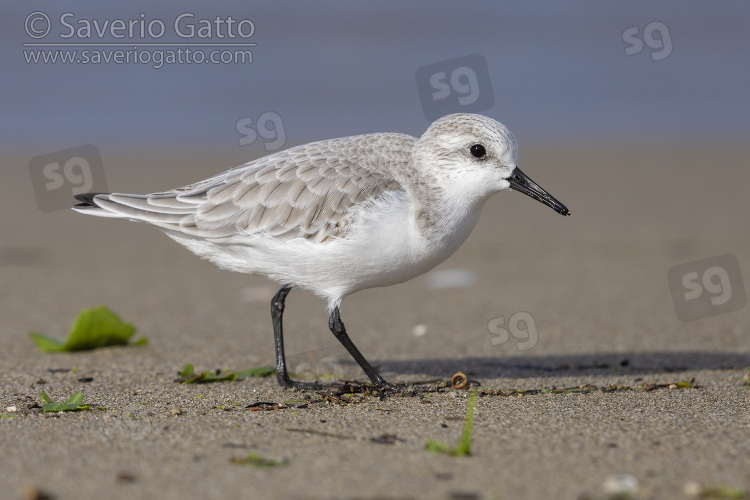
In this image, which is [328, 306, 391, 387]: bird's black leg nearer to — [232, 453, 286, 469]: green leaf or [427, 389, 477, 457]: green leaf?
[427, 389, 477, 457]: green leaf

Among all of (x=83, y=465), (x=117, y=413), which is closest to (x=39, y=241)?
(x=117, y=413)

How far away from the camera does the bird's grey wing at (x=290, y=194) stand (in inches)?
187

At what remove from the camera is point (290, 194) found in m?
4.87

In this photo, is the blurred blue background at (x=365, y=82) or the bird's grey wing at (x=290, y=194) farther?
the blurred blue background at (x=365, y=82)

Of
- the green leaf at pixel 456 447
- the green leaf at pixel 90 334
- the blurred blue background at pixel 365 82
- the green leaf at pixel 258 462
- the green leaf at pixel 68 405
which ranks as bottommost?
the green leaf at pixel 456 447

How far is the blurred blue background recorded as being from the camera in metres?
15.0

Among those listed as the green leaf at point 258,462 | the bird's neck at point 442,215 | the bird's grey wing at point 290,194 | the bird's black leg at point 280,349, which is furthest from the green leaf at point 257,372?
the green leaf at point 258,462

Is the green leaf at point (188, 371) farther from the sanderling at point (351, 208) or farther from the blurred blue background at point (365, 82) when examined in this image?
the blurred blue background at point (365, 82)

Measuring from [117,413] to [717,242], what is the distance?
6.98m

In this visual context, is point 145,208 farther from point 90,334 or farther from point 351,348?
point 351,348

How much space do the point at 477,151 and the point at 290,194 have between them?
1030mm

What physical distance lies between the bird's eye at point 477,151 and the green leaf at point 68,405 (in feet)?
7.59

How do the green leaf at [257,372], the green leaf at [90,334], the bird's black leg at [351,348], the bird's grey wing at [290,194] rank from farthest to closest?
the green leaf at [90,334], the green leaf at [257,372], the bird's black leg at [351,348], the bird's grey wing at [290,194]

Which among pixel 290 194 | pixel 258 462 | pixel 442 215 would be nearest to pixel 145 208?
pixel 290 194
